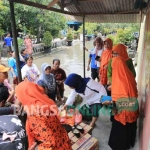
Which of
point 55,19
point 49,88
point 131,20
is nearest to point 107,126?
point 49,88

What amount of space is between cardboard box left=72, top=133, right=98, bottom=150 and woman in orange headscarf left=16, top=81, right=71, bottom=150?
65cm

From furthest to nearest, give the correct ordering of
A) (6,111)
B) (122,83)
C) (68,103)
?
1. (68,103)
2. (122,83)
3. (6,111)

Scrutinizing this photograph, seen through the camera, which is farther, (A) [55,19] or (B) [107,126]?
(A) [55,19]

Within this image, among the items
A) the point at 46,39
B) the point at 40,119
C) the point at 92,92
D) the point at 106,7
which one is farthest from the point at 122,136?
the point at 46,39

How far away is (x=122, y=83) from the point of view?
7.68ft

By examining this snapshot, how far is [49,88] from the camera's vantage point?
357cm

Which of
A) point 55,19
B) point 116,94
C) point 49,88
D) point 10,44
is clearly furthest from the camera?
point 55,19

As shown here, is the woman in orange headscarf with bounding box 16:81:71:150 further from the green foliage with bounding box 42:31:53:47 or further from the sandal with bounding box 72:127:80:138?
the green foliage with bounding box 42:31:53:47

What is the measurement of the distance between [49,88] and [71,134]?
4.08 feet

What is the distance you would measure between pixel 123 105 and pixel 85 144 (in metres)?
0.73

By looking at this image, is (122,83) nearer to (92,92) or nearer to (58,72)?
(92,92)

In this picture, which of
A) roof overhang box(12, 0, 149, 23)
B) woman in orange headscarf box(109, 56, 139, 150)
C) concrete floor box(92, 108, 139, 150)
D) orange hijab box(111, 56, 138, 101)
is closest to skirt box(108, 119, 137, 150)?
woman in orange headscarf box(109, 56, 139, 150)

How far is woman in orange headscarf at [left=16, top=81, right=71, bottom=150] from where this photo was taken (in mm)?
1681

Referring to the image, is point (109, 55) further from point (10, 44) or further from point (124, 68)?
point (10, 44)
